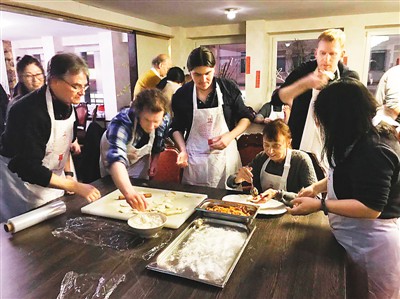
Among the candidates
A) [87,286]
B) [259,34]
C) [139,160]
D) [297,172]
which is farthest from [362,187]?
[259,34]

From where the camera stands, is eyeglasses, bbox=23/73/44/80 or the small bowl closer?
the small bowl

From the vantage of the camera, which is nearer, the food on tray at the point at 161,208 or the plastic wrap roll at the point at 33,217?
the plastic wrap roll at the point at 33,217

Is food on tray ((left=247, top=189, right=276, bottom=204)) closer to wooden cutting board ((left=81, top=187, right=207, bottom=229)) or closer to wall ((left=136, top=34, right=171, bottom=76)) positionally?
wooden cutting board ((left=81, top=187, right=207, bottom=229))

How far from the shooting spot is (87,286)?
33.3 inches

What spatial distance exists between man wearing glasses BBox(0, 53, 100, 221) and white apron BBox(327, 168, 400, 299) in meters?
1.02

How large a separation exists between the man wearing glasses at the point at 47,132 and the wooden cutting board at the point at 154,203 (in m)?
0.09

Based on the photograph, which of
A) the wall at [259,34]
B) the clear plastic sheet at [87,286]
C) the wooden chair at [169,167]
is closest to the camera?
the clear plastic sheet at [87,286]

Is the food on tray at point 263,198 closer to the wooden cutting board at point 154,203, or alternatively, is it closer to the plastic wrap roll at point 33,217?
the wooden cutting board at point 154,203

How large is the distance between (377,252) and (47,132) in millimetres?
1430

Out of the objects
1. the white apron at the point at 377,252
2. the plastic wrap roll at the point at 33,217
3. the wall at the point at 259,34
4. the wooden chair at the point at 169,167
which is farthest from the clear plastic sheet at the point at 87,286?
the wall at the point at 259,34

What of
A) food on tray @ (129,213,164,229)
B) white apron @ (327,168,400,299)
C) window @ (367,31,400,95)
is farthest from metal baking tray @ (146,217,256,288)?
window @ (367,31,400,95)

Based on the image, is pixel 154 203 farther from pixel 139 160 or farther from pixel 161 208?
pixel 139 160

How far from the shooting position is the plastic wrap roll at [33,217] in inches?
44.5

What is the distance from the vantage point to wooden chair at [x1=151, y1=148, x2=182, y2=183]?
2.06 meters
